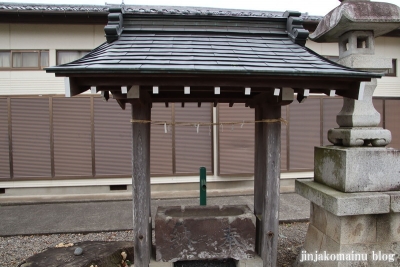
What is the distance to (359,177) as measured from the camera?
2.99 metres

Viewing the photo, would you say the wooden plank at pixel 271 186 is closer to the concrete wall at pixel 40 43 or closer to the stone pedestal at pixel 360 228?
the stone pedestal at pixel 360 228

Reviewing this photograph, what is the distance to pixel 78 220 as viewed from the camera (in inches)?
225

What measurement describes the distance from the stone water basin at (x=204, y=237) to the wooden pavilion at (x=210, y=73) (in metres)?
0.19

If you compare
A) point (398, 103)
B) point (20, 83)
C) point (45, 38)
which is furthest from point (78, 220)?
point (398, 103)

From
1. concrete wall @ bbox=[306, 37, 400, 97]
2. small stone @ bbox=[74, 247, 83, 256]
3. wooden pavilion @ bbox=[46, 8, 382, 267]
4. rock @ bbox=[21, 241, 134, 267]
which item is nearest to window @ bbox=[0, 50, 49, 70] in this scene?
wooden pavilion @ bbox=[46, 8, 382, 267]

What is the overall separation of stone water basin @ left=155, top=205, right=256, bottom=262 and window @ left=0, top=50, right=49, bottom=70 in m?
6.74

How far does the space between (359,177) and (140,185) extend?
2789 millimetres

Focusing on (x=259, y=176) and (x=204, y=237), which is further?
(x=259, y=176)

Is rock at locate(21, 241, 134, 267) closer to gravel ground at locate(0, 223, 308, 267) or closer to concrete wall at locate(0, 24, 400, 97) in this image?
gravel ground at locate(0, 223, 308, 267)

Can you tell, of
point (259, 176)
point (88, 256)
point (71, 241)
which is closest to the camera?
point (88, 256)

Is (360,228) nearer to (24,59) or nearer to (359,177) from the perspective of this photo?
(359,177)

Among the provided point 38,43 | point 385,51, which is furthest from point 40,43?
point 385,51

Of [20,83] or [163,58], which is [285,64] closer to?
[163,58]

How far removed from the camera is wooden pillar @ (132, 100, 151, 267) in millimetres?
3094
